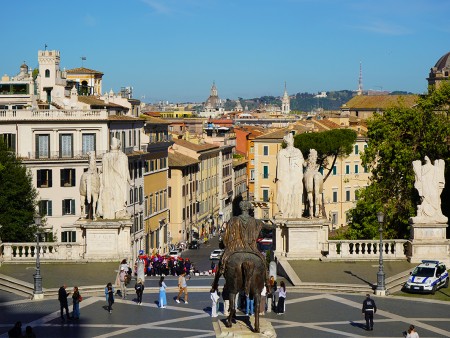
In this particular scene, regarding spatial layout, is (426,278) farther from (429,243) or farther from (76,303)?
(76,303)

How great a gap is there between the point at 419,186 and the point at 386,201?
A: 15.5 metres

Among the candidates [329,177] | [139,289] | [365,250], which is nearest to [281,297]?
[139,289]

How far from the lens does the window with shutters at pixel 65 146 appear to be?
78.1 metres

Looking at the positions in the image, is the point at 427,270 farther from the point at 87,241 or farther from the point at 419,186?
the point at 87,241

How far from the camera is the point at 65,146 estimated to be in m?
78.3

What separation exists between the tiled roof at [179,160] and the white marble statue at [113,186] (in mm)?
63849

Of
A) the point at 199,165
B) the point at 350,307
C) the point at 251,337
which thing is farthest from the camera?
the point at 199,165

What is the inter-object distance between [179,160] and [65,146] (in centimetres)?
2908

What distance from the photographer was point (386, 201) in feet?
180

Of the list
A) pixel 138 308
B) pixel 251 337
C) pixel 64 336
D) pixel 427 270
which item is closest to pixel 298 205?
pixel 427 270

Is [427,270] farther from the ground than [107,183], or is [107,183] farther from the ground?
[107,183]

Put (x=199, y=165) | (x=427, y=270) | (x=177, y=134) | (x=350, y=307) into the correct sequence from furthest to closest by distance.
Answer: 1. (x=177, y=134)
2. (x=199, y=165)
3. (x=427, y=270)
4. (x=350, y=307)

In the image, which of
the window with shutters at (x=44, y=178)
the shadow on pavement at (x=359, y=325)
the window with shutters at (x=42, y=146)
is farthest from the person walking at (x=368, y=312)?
the window with shutters at (x=42, y=146)

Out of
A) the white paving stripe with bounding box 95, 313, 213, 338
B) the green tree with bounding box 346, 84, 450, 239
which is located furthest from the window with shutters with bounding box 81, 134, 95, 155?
the white paving stripe with bounding box 95, 313, 213, 338
